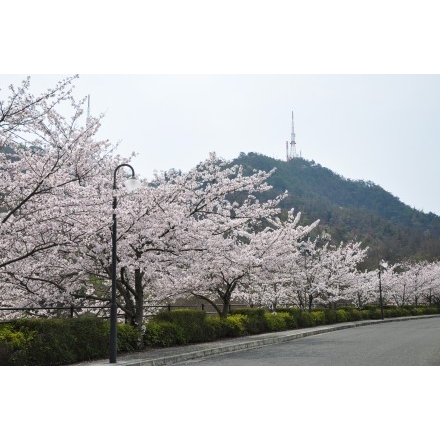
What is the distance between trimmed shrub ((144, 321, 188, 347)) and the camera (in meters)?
18.1

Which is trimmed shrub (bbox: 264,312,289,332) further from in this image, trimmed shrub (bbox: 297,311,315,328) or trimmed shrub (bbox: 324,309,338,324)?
trimmed shrub (bbox: 324,309,338,324)

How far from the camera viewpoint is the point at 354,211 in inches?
4636

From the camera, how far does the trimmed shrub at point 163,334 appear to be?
18062mm

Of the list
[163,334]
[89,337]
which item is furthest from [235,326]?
[89,337]

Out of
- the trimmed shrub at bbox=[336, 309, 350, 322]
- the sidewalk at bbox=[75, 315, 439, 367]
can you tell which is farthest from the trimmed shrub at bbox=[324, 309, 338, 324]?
the sidewalk at bbox=[75, 315, 439, 367]

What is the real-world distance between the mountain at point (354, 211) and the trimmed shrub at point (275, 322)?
43.0 metres

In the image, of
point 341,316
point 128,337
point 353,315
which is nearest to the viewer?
point 128,337

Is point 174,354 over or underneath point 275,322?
over

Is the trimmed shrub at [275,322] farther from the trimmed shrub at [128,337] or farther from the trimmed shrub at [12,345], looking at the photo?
the trimmed shrub at [12,345]

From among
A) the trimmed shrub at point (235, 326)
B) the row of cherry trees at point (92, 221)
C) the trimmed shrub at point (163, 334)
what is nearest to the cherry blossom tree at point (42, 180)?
the row of cherry trees at point (92, 221)

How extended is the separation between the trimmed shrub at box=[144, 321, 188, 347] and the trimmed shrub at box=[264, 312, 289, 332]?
29.3 feet

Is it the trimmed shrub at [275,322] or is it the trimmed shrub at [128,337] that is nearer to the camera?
the trimmed shrub at [128,337]

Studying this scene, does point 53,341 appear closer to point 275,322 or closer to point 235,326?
point 235,326

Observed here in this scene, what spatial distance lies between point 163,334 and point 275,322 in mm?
11216
